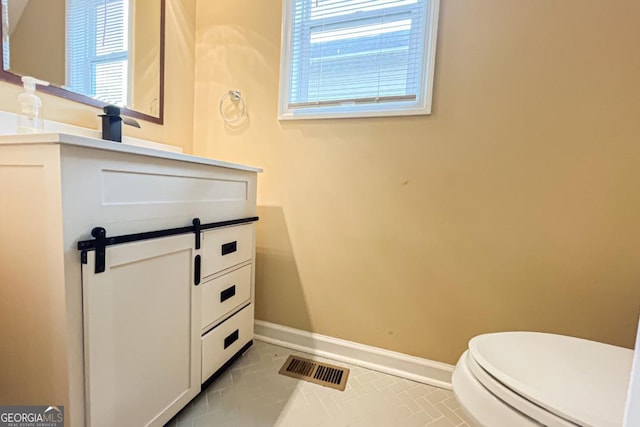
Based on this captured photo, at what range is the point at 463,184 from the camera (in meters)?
1.38

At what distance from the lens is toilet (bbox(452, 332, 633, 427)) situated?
0.64m

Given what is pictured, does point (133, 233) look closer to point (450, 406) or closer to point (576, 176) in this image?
point (450, 406)

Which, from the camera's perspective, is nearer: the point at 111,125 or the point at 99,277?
the point at 99,277

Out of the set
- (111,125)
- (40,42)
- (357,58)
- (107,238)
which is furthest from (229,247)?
(357,58)

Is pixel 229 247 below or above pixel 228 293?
above

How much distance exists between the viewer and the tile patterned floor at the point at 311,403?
119cm

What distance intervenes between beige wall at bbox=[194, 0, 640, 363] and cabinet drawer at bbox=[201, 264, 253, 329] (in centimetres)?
26

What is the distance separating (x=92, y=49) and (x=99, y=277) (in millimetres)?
1151

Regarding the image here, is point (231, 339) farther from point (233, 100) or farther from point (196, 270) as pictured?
point (233, 100)

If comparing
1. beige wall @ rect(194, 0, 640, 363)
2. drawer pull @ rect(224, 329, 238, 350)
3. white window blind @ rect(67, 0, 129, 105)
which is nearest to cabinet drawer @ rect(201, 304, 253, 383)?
drawer pull @ rect(224, 329, 238, 350)

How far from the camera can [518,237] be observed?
4.31ft

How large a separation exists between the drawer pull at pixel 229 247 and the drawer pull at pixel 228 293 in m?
0.18

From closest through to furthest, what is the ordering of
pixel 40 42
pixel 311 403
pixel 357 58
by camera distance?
pixel 40 42 → pixel 311 403 → pixel 357 58
